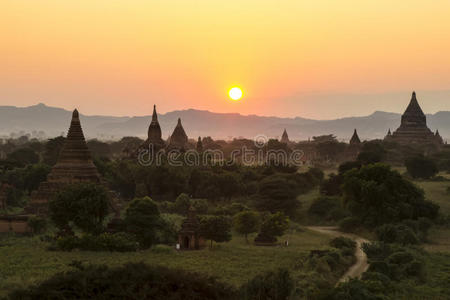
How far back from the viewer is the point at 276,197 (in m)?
58.1

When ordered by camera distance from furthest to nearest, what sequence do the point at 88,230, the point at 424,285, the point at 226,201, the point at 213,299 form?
the point at 226,201 → the point at 88,230 → the point at 424,285 → the point at 213,299

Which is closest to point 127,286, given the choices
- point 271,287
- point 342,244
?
point 271,287

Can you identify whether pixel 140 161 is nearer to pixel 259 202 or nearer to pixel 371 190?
pixel 259 202

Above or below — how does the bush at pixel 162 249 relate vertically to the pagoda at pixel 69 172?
below

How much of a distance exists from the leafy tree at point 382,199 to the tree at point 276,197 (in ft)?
21.5

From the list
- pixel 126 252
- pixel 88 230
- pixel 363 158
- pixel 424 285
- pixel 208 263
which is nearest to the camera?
pixel 424 285

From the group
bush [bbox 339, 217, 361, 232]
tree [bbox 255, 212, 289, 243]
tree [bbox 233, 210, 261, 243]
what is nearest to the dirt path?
bush [bbox 339, 217, 361, 232]

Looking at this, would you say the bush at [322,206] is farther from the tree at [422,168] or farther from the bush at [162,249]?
the bush at [162,249]

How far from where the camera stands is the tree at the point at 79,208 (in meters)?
39.5

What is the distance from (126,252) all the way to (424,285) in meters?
17.4

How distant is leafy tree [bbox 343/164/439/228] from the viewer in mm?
50156

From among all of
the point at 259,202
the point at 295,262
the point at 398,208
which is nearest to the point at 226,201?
the point at 259,202

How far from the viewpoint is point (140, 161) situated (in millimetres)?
75750

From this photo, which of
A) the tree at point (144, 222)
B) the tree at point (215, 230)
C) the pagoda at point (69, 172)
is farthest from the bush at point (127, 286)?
the pagoda at point (69, 172)
